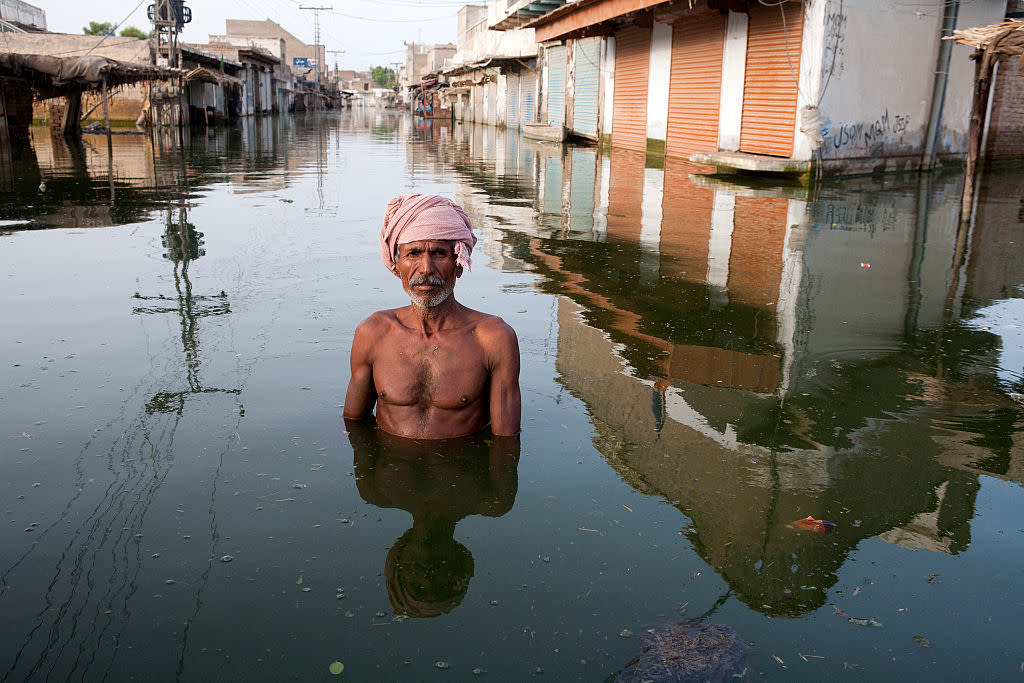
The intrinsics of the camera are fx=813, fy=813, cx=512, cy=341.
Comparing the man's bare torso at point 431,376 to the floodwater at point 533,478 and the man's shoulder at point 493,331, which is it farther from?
the floodwater at point 533,478

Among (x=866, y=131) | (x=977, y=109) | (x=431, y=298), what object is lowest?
(x=431, y=298)

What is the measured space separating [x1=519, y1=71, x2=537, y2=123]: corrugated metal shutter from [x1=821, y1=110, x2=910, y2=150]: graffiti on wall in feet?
65.4

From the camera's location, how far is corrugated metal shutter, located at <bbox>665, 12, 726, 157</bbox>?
1653 centimetres

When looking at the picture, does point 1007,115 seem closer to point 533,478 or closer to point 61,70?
point 533,478

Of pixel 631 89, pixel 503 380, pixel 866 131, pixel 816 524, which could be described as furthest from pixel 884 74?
pixel 816 524

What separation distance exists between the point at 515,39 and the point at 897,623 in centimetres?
3913

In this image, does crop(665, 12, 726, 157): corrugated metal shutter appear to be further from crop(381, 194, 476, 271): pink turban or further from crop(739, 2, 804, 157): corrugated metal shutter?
crop(381, 194, 476, 271): pink turban

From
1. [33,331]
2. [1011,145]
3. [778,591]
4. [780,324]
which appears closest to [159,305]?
[33,331]

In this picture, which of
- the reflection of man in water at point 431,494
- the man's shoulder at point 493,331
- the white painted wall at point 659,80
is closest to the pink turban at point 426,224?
the man's shoulder at point 493,331

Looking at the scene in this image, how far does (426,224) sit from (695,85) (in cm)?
1621

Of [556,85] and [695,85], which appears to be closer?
[695,85]

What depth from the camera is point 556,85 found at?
1185 inches

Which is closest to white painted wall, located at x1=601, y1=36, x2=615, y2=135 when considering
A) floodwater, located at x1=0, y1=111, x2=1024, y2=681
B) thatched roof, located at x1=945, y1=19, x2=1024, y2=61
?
thatched roof, located at x1=945, y1=19, x2=1024, y2=61

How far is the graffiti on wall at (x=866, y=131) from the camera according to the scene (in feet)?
45.7
